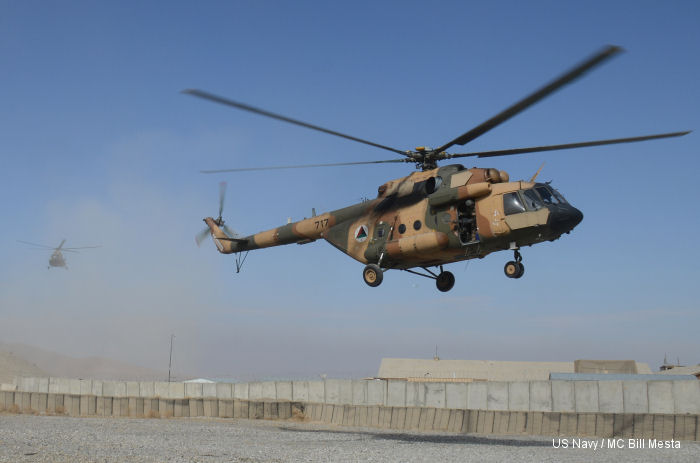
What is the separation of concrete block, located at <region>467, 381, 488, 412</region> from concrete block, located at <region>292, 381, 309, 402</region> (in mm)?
7531

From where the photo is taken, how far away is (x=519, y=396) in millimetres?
24359

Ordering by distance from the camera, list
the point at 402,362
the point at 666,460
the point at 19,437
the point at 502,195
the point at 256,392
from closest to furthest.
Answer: the point at 666,460
the point at 19,437
the point at 502,195
the point at 256,392
the point at 402,362

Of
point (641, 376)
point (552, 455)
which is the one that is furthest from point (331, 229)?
point (641, 376)

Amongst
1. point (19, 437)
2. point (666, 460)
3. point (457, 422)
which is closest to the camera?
point (666, 460)

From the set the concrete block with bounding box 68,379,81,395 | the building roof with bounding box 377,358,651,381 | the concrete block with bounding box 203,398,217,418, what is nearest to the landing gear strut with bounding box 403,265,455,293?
the concrete block with bounding box 203,398,217,418

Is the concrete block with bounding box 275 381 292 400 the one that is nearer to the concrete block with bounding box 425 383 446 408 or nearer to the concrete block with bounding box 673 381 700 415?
the concrete block with bounding box 425 383 446 408

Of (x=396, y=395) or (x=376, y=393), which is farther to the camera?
(x=376, y=393)

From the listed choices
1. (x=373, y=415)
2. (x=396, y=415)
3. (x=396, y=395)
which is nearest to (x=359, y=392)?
(x=396, y=395)

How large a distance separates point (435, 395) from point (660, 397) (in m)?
7.93

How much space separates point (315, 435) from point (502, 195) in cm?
907

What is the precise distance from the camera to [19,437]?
52.6 feet

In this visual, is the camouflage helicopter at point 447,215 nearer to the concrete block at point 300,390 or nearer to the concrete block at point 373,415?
the concrete block at point 373,415

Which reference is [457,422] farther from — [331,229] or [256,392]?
[256,392]

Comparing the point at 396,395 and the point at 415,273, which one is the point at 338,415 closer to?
the point at 396,395
